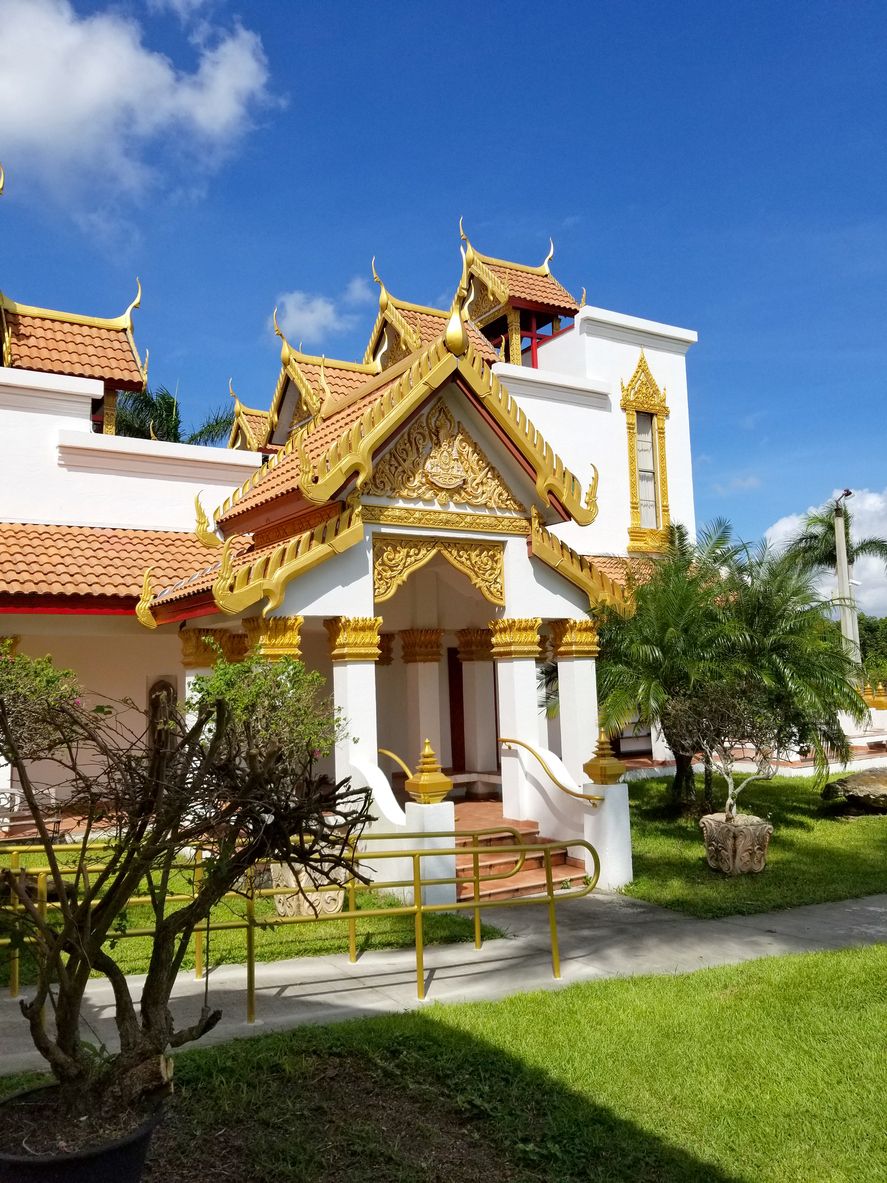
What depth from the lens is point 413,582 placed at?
13.4m

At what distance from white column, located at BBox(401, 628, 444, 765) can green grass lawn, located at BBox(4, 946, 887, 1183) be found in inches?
265

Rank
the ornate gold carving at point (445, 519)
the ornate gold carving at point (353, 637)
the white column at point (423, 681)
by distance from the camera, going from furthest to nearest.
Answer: the white column at point (423, 681)
the ornate gold carving at point (445, 519)
the ornate gold carving at point (353, 637)

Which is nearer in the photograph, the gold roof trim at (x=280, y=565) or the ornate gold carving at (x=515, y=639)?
the gold roof trim at (x=280, y=565)

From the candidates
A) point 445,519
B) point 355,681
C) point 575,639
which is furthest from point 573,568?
point 355,681

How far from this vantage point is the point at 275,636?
8.84 meters

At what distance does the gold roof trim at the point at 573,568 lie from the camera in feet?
35.0

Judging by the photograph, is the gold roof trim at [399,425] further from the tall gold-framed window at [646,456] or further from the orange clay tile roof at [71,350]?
the tall gold-framed window at [646,456]

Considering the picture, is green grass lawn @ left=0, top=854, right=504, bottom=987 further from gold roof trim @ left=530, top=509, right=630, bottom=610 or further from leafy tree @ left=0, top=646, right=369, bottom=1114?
gold roof trim @ left=530, top=509, right=630, bottom=610

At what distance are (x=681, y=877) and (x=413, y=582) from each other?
545 centimetres

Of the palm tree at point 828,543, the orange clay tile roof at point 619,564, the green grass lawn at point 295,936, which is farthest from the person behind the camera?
the palm tree at point 828,543

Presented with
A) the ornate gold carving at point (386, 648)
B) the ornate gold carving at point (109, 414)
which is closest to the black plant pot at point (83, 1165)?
the ornate gold carving at point (386, 648)

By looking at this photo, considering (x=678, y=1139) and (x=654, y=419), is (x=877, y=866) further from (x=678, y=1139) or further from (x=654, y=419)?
(x=654, y=419)

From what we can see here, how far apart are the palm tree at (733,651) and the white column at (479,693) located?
1.83 m

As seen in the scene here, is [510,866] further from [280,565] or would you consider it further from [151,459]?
[151,459]
